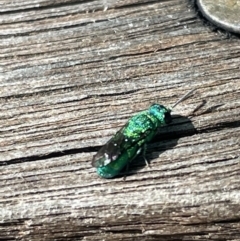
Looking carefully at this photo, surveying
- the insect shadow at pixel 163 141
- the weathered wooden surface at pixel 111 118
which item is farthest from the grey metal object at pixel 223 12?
the insect shadow at pixel 163 141

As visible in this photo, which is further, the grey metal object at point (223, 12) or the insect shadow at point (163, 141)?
the grey metal object at point (223, 12)

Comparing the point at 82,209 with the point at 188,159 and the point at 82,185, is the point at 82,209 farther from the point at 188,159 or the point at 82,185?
the point at 188,159

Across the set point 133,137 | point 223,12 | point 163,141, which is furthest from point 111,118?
point 223,12

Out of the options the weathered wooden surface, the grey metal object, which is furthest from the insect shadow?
the grey metal object

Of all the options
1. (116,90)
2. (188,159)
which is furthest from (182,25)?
(188,159)

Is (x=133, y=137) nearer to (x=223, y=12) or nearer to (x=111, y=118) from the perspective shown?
(x=111, y=118)

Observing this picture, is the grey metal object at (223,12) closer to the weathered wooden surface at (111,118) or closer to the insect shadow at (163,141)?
the weathered wooden surface at (111,118)
